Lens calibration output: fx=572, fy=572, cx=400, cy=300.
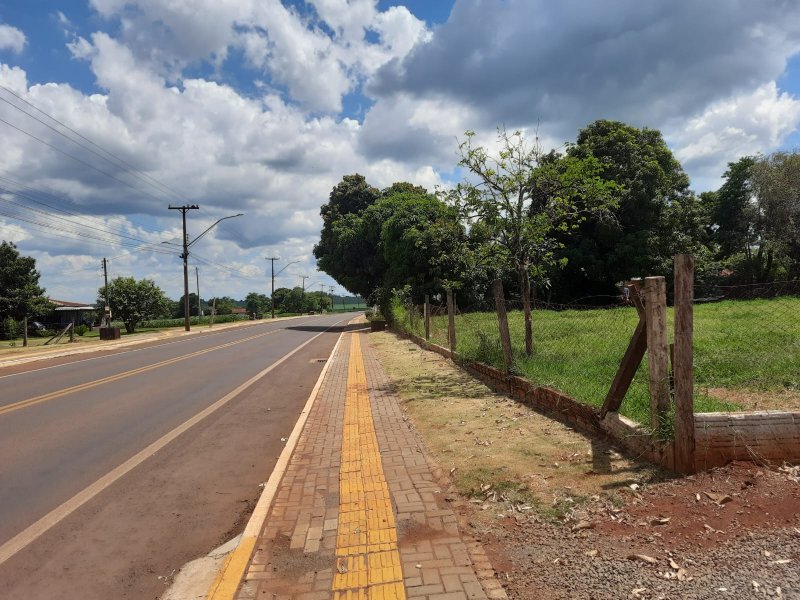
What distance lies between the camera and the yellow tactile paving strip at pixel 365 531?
11.3ft

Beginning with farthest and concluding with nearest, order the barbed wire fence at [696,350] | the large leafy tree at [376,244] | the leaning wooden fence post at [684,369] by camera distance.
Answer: the large leafy tree at [376,244] < the barbed wire fence at [696,350] < the leaning wooden fence post at [684,369]

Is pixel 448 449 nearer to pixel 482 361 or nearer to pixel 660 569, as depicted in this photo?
pixel 660 569

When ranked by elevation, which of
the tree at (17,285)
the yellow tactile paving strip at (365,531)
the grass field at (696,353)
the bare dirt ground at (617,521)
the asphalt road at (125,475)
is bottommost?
the asphalt road at (125,475)

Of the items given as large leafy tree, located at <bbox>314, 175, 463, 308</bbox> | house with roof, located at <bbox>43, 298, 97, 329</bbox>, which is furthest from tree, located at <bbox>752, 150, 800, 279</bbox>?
house with roof, located at <bbox>43, 298, 97, 329</bbox>

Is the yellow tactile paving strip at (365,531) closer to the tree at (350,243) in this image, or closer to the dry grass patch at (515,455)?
the dry grass patch at (515,455)

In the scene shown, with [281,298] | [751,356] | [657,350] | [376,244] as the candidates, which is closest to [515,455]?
[657,350]

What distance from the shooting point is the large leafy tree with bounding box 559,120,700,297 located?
30516 mm

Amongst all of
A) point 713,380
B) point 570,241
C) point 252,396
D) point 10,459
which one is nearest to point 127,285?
point 570,241

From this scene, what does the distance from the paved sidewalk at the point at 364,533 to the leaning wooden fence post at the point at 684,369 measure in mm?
1889

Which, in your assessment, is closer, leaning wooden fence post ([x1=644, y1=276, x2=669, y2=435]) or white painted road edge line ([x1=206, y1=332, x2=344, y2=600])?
white painted road edge line ([x1=206, y1=332, x2=344, y2=600])

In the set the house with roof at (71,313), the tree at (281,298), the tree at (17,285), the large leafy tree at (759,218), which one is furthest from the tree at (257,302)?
the large leafy tree at (759,218)

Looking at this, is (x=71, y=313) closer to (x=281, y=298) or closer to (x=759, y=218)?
(x=281, y=298)

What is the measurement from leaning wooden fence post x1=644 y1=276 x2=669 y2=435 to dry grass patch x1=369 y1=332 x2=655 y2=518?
0.50 m

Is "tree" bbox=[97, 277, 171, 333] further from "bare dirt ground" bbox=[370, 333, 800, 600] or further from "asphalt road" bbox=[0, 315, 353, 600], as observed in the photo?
"bare dirt ground" bbox=[370, 333, 800, 600]
